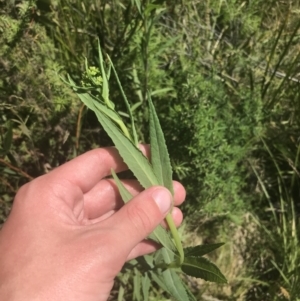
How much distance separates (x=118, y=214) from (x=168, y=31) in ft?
3.69

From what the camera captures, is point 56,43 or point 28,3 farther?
point 56,43

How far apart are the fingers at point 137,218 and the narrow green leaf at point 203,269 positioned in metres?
0.18

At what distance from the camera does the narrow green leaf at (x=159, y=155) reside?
49.6 inches

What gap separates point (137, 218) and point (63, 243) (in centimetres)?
22

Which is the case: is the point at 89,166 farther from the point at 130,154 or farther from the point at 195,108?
the point at 195,108

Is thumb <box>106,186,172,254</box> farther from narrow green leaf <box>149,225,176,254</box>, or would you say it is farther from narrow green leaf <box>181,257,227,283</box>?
narrow green leaf <box>181,257,227,283</box>

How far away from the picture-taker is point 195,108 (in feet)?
5.56

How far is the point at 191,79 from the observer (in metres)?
1.80

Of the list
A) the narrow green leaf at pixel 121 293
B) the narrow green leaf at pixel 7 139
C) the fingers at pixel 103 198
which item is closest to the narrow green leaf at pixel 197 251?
the fingers at pixel 103 198

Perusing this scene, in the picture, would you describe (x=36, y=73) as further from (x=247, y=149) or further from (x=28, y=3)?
(x=247, y=149)

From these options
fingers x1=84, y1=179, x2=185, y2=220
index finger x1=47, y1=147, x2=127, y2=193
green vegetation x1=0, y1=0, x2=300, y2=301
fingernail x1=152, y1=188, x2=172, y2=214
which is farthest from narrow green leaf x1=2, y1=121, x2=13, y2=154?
fingernail x1=152, y1=188, x2=172, y2=214

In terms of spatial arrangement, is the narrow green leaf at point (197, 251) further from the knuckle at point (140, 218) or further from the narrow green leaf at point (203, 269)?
the knuckle at point (140, 218)

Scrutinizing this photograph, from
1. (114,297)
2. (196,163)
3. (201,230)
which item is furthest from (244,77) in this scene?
(114,297)

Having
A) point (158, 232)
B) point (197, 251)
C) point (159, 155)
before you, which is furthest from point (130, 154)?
point (197, 251)
